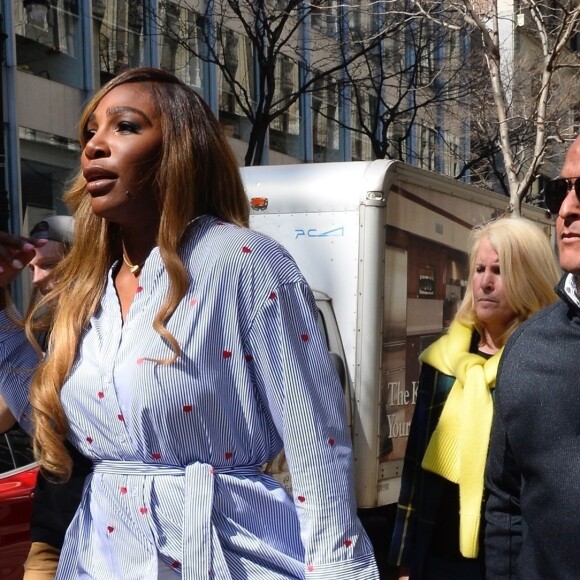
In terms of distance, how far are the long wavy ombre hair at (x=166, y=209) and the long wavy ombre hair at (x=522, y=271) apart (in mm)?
1831

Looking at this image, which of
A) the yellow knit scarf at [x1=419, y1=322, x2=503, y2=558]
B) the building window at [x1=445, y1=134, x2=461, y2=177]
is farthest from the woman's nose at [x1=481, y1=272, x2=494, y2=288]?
the building window at [x1=445, y1=134, x2=461, y2=177]

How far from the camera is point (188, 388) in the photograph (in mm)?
2018

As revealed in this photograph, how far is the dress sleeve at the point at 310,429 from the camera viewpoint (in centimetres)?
202

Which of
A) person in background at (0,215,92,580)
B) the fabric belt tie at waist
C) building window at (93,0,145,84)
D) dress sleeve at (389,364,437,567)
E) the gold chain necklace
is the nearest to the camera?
the fabric belt tie at waist

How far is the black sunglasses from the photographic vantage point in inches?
95.4

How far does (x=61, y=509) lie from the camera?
3.20 m

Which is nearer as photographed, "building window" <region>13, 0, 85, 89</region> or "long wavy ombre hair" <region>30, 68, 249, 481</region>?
"long wavy ombre hair" <region>30, 68, 249, 481</region>

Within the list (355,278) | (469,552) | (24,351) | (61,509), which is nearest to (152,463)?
(24,351)

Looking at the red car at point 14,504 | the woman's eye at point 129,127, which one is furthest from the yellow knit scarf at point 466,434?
the red car at point 14,504

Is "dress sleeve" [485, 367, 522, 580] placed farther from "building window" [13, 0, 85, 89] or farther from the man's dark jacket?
"building window" [13, 0, 85, 89]

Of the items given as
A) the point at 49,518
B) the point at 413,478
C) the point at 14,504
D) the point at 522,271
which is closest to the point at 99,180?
the point at 49,518

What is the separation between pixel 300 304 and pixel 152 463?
0.43 meters

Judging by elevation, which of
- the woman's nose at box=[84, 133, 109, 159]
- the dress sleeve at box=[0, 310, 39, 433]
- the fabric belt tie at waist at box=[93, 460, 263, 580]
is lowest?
the fabric belt tie at waist at box=[93, 460, 263, 580]

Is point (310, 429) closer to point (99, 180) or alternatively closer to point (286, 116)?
point (99, 180)
